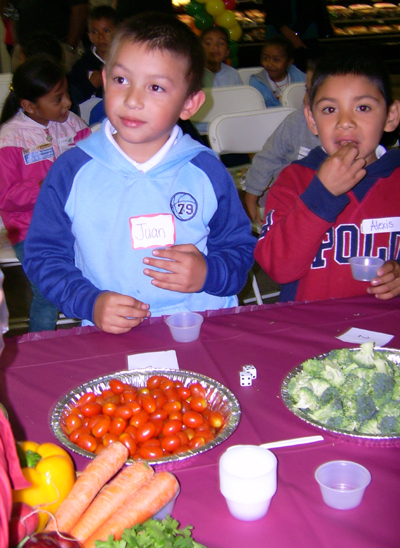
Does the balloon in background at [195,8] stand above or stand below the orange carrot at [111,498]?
above

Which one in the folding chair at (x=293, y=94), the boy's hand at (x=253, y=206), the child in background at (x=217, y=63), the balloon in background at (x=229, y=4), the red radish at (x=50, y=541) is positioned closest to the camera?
the red radish at (x=50, y=541)

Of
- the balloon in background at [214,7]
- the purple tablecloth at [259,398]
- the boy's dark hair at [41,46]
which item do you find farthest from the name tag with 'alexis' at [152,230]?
the balloon in background at [214,7]

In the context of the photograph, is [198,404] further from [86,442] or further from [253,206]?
[253,206]

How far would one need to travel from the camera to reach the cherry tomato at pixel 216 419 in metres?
1.09

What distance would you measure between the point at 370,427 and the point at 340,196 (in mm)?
804

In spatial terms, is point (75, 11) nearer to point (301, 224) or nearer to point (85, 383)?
point (301, 224)

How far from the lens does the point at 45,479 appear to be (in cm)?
81

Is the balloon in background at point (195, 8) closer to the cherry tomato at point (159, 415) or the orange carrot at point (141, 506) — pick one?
the cherry tomato at point (159, 415)

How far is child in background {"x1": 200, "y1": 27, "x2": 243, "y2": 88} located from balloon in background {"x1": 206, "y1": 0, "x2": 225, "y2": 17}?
57.5 inches

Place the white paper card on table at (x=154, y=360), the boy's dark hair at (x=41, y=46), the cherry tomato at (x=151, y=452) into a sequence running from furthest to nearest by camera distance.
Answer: the boy's dark hair at (x=41, y=46), the white paper card on table at (x=154, y=360), the cherry tomato at (x=151, y=452)

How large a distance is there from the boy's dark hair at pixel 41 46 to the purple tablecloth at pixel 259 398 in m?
3.06

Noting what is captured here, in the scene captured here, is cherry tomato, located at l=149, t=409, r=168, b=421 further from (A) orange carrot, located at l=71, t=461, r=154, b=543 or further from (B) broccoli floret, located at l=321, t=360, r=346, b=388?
(B) broccoli floret, located at l=321, t=360, r=346, b=388

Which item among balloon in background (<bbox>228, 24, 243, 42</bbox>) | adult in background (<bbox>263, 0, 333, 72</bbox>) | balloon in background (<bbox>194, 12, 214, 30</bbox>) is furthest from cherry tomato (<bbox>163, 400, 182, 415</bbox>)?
balloon in background (<bbox>228, 24, 243, 42</bbox>)

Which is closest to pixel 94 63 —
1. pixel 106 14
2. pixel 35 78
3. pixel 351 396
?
pixel 106 14
